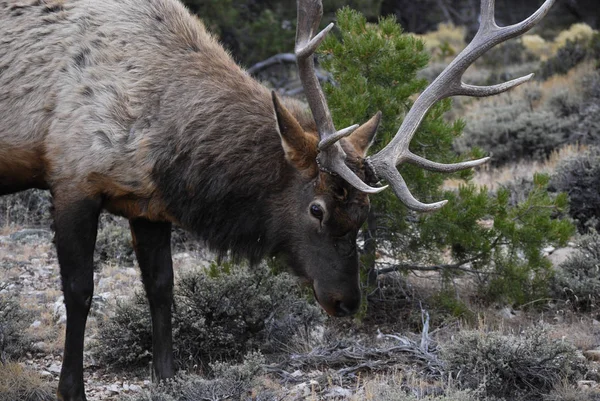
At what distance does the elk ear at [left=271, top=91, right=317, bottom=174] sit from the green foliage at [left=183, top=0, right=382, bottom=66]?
9.28m

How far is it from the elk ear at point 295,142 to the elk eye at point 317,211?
0.20 metres

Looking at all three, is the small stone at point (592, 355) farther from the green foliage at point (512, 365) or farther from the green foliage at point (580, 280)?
the green foliage at point (580, 280)

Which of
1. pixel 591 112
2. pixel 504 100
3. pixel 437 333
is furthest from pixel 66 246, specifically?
pixel 504 100

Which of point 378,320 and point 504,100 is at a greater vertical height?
point 504,100

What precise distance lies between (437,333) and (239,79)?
Result: 2.37 metres

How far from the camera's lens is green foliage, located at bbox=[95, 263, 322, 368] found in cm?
562

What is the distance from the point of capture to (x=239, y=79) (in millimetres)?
A: 5102

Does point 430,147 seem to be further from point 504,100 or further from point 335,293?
point 504,100

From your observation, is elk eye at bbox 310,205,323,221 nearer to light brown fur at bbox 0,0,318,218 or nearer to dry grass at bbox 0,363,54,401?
light brown fur at bbox 0,0,318,218

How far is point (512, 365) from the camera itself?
4.97m

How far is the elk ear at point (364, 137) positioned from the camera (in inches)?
194

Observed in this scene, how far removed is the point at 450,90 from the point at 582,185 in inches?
181

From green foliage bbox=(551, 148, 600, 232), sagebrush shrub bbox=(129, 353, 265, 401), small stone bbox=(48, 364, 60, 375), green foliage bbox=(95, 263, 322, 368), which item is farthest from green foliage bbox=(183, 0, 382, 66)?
sagebrush shrub bbox=(129, 353, 265, 401)

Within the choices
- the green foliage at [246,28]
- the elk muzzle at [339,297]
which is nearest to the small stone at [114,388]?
the elk muzzle at [339,297]
